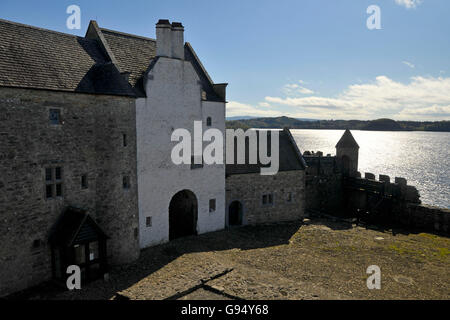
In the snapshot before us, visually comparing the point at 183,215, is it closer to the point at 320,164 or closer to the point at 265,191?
the point at 265,191

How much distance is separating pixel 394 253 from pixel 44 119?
77.6 ft

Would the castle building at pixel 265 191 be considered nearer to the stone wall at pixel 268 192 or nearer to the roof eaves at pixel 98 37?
the stone wall at pixel 268 192

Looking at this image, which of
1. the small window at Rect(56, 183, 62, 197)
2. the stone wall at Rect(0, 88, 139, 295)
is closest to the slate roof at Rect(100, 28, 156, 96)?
the stone wall at Rect(0, 88, 139, 295)

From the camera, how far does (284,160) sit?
3183cm

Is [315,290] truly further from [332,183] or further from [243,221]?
[332,183]

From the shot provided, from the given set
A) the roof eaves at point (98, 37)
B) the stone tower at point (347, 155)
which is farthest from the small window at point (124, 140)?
the stone tower at point (347, 155)

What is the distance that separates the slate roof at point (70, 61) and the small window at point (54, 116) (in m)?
1.18

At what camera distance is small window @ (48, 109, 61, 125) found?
17.2m

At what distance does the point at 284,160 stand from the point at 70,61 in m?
20.0

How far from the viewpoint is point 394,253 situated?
2369 cm

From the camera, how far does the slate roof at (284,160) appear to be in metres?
28.9

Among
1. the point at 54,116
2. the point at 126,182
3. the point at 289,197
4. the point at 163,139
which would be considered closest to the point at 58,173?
the point at 54,116

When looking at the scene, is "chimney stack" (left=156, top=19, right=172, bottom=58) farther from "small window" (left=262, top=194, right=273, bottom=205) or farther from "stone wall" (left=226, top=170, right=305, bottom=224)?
"small window" (left=262, top=194, right=273, bottom=205)

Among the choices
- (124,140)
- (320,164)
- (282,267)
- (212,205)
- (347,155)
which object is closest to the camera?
(124,140)
